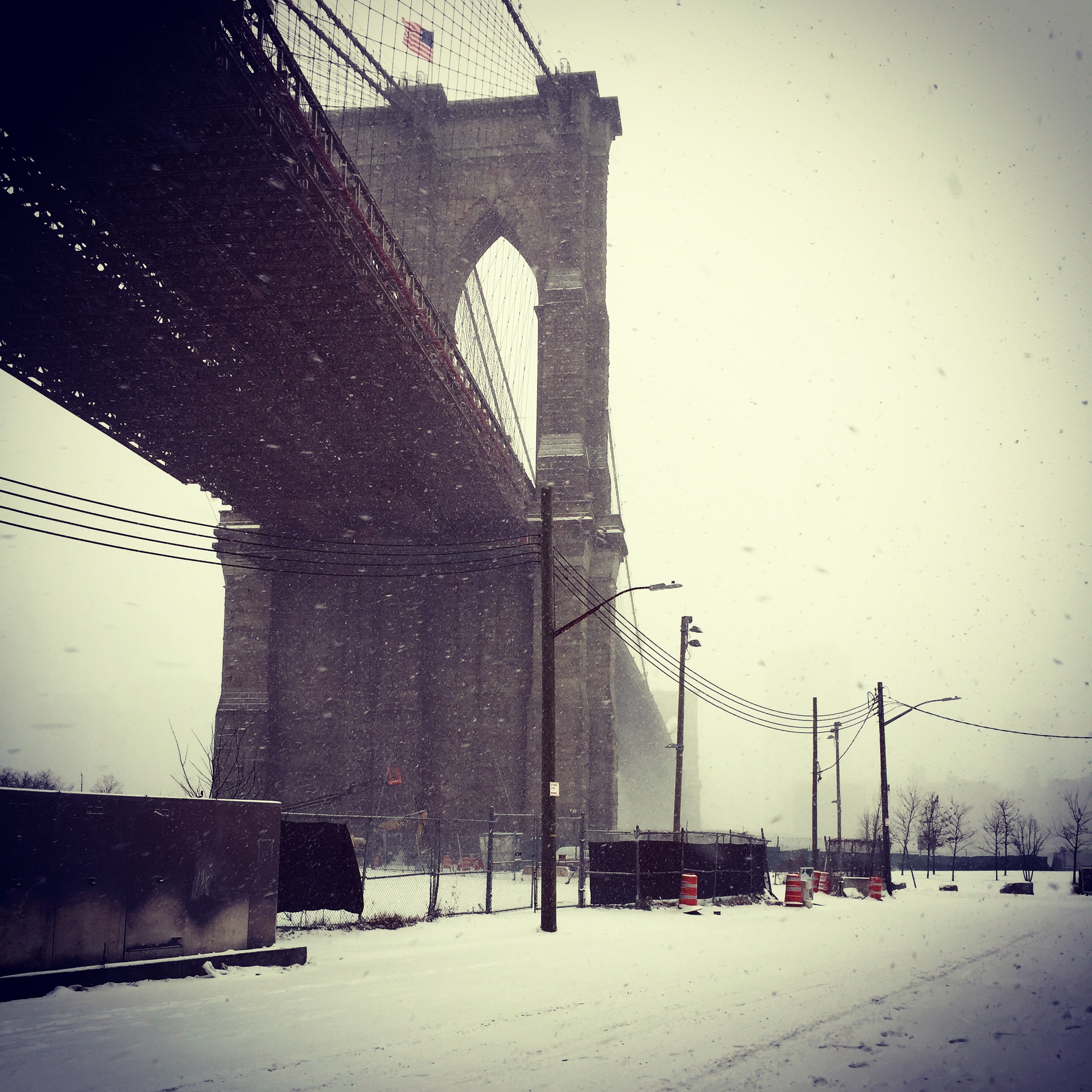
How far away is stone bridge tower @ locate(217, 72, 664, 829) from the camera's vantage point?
36.3 metres

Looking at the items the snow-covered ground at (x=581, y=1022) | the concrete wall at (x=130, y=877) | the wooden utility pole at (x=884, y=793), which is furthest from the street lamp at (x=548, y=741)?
the wooden utility pole at (x=884, y=793)

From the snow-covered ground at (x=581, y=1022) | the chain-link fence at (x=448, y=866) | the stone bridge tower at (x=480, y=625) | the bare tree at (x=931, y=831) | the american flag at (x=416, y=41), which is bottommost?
the bare tree at (x=931, y=831)

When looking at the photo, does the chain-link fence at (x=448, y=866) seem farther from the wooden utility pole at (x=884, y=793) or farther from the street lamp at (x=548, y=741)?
the wooden utility pole at (x=884, y=793)

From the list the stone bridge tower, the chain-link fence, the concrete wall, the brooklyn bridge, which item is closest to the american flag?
the brooklyn bridge

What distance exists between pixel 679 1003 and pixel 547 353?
1316 inches

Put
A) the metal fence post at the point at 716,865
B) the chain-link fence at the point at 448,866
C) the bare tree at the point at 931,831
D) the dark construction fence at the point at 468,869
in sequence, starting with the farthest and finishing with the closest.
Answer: the bare tree at the point at 931,831 → the metal fence post at the point at 716,865 → the chain-link fence at the point at 448,866 → the dark construction fence at the point at 468,869

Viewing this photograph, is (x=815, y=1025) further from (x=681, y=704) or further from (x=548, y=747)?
(x=681, y=704)

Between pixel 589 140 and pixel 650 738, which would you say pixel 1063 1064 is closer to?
pixel 589 140

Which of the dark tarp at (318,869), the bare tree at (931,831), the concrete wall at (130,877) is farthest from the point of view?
the bare tree at (931,831)

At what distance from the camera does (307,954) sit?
408 inches

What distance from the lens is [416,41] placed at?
3400 centimetres

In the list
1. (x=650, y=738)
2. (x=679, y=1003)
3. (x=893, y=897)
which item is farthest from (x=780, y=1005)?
(x=650, y=738)

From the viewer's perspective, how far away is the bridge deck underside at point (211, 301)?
17.8 m

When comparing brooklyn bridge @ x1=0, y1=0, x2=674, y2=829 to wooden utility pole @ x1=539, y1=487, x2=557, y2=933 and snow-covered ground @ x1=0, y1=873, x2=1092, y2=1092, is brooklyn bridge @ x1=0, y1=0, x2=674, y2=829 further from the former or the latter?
snow-covered ground @ x1=0, y1=873, x2=1092, y2=1092
